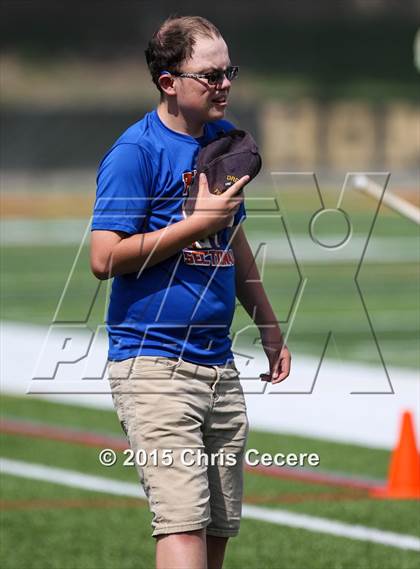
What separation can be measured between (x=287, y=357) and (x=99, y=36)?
37.9m

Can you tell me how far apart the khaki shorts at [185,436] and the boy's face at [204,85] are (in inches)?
28.8

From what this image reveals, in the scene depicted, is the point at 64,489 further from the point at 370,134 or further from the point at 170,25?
the point at 370,134

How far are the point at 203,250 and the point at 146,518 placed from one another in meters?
2.65

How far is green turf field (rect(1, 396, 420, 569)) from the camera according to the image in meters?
5.71

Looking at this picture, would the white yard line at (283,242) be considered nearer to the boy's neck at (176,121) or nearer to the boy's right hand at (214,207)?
the boy's neck at (176,121)

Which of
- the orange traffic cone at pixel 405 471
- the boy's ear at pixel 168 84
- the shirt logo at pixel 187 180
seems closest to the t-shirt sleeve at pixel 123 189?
the shirt logo at pixel 187 180

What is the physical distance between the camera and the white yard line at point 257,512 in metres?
5.99

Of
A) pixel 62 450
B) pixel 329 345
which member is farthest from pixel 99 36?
pixel 62 450

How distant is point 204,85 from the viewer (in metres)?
4.05

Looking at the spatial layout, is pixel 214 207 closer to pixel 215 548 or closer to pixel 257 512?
pixel 215 548

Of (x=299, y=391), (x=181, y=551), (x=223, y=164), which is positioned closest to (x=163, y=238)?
(x=223, y=164)

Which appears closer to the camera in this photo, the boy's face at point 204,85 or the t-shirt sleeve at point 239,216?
the boy's face at point 204,85

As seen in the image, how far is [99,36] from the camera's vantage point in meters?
41.5

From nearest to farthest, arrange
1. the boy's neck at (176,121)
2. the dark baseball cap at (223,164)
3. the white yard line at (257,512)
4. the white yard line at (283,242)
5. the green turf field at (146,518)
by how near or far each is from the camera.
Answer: the dark baseball cap at (223,164), the boy's neck at (176,121), the green turf field at (146,518), the white yard line at (257,512), the white yard line at (283,242)
